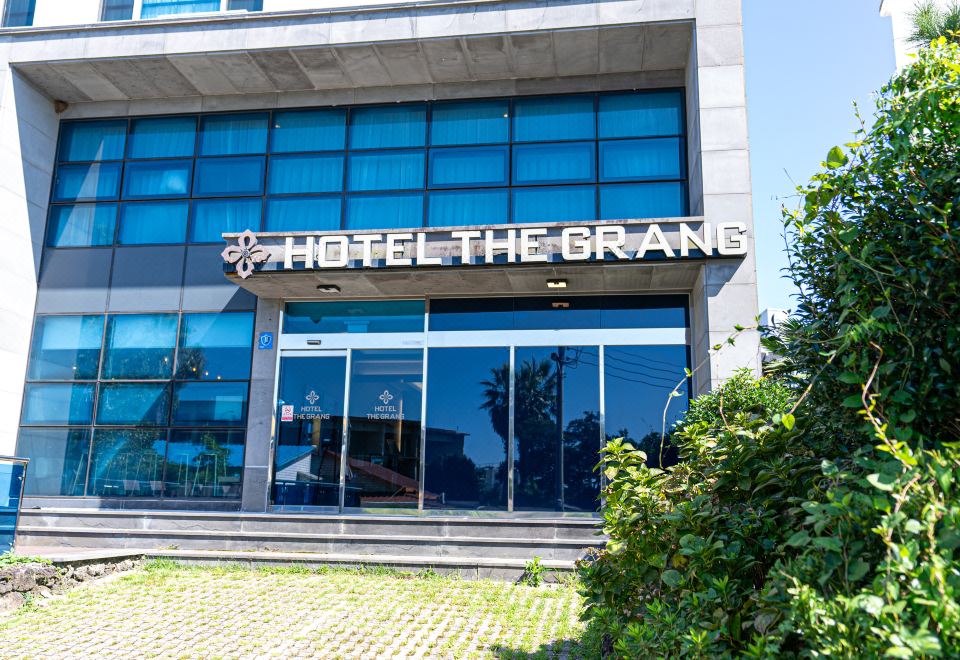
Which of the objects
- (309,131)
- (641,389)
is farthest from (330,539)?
(309,131)

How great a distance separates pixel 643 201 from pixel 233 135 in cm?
821

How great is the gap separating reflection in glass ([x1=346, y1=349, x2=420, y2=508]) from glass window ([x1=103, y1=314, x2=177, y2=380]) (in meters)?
3.69

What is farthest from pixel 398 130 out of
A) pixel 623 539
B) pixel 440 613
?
pixel 623 539

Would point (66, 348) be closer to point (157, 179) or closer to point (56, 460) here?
point (56, 460)

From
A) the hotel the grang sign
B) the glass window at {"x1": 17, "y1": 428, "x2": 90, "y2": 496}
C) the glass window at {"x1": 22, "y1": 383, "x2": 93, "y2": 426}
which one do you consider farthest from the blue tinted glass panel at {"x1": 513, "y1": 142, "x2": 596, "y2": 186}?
the glass window at {"x1": 17, "y1": 428, "x2": 90, "y2": 496}

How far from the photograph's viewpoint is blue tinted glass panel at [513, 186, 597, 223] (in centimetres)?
1397

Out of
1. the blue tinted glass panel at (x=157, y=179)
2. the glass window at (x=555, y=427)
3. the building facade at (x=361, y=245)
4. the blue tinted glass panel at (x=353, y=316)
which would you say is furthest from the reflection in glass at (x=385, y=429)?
the blue tinted glass panel at (x=157, y=179)

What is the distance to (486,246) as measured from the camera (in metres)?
12.4

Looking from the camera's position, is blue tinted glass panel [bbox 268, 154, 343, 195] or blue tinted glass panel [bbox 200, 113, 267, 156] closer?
blue tinted glass panel [bbox 268, 154, 343, 195]

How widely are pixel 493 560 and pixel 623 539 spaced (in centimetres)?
650

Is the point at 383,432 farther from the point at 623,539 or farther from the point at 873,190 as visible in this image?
the point at 873,190

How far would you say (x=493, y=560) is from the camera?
10.6 meters

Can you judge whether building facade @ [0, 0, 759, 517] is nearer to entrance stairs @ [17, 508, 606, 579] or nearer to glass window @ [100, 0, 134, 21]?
glass window @ [100, 0, 134, 21]

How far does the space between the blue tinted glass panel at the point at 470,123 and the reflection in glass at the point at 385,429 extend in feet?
14.0
